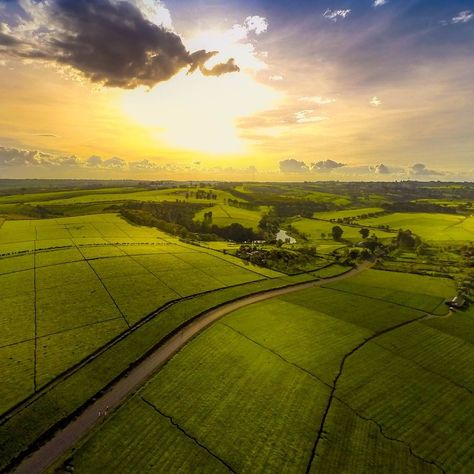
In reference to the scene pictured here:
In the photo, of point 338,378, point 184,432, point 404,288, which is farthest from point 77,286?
point 404,288

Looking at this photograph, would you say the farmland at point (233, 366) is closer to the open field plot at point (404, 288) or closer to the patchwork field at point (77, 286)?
the patchwork field at point (77, 286)

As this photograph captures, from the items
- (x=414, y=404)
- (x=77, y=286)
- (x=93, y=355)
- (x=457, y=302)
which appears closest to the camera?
(x=414, y=404)

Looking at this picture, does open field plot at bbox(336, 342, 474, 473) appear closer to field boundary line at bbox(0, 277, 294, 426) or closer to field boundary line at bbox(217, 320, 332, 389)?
field boundary line at bbox(217, 320, 332, 389)

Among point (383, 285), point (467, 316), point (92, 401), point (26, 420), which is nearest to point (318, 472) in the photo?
point (92, 401)

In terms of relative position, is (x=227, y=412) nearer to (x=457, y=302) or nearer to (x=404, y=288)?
(x=457, y=302)

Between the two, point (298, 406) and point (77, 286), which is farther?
point (77, 286)

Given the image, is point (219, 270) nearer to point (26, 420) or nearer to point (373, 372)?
point (373, 372)
